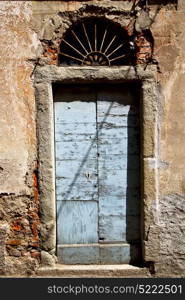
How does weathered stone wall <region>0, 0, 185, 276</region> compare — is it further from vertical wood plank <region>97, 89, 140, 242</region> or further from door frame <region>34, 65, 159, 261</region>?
vertical wood plank <region>97, 89, 140, 242</region>

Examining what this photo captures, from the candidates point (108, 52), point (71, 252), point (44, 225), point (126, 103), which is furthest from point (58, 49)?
point (71, 252)

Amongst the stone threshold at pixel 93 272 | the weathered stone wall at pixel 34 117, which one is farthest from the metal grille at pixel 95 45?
the stone threshold at pixel 93 272

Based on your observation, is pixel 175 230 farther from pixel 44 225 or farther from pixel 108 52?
pixel 108 52

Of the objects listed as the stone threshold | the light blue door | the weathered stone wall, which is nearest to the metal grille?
the weathered stone wall

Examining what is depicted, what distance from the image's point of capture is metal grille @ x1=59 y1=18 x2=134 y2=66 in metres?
4.61

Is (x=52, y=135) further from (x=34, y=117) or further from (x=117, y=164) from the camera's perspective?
(x=117, y=164)

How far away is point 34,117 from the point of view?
179 inches

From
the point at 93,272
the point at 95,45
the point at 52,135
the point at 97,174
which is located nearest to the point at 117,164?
the point at 97,174

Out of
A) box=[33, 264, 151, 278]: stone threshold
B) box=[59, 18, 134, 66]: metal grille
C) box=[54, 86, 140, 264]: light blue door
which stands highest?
box=[59, 18, 134, 66]: metal grille

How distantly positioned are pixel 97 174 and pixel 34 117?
3.32 ft

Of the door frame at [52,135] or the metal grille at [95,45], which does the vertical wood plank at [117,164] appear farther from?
the metal grille at [95,45]

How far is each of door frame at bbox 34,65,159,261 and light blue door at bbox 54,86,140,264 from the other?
0.16 meters

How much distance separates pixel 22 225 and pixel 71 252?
27.0 inches

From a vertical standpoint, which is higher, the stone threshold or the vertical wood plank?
the vertical wood plank
